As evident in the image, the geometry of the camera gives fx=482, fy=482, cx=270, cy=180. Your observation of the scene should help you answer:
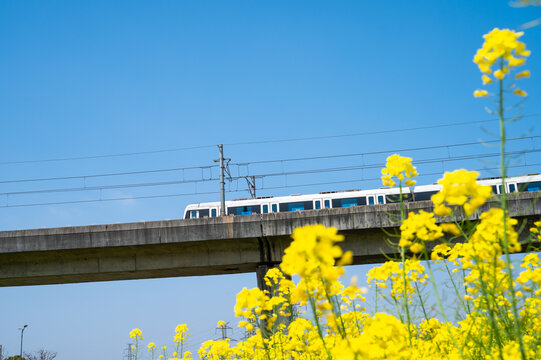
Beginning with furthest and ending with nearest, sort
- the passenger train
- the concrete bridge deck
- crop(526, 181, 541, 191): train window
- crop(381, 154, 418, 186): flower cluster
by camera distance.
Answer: the passenger train → crop(526, 181, 541, 191): train window → the concrete bridge deck → crop(381, 154, 418, 186): flower cluster

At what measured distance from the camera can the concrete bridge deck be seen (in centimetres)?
1084

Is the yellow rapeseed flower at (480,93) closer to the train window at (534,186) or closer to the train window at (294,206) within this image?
the train window at (294,206)

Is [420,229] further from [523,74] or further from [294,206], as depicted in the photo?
[294,206]

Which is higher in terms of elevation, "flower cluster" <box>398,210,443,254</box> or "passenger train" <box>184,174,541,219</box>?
"passenger train" <box>184,174,541,219</box>

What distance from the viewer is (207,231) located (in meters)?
11.2

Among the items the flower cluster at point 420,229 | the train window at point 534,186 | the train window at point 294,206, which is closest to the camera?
the flower cluster at point 420,229

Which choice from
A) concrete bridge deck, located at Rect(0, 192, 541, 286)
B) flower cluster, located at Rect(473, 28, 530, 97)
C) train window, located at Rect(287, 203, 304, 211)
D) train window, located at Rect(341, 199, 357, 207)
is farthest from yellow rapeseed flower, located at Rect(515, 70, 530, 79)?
train window, located at Rect(287, 203, 304, 211)

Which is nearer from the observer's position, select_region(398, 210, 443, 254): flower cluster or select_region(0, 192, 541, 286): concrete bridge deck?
select_region(398, 210, 443, 254): flower cluster

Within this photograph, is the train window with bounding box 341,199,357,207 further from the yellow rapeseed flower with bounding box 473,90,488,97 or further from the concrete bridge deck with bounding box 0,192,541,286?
the yellow rapeseed flower with bounding box 473,90,488,97

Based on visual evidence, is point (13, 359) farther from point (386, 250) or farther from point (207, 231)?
point (386, 250)

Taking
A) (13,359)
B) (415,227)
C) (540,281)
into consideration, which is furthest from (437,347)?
(13,359)

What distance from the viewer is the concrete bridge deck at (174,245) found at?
10844 millimetres

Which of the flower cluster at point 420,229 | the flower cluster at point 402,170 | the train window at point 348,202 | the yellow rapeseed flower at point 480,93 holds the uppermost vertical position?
the train window at point 348,202

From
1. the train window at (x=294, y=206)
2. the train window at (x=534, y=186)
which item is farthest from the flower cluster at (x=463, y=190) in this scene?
the train window at (x=534, y=186)
